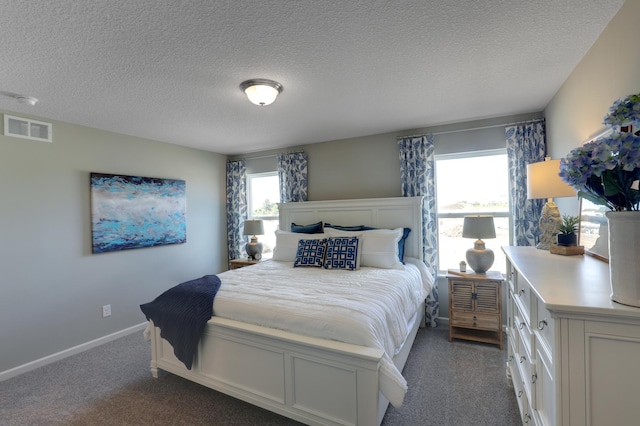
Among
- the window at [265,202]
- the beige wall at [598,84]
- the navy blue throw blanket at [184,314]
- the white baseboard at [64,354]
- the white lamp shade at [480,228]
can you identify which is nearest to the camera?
the beige wall at [598,84]

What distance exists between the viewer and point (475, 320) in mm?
2975

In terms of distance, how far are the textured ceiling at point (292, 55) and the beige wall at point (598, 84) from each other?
0.08m

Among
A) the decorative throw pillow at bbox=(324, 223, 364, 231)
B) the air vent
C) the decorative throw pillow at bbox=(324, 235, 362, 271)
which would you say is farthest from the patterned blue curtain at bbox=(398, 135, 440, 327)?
the air vent

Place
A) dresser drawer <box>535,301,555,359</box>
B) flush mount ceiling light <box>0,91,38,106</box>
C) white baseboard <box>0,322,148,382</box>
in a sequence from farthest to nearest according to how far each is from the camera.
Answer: white baseboard <box>0,322,148,382</box>, flush mount ceiling light <box>0,91,38,106</box>, dresser drawer <box>535,301,555,359</box>

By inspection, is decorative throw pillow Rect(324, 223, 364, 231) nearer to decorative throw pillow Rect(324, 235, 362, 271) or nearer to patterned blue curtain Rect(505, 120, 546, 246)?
decorative throw pillow Rect(324, 235, 362, 271)

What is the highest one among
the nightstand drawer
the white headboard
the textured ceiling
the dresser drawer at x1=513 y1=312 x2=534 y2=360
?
the textured ceiling

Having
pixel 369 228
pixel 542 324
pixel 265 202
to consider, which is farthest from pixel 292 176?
pixel 542 324

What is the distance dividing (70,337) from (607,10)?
4.98 m

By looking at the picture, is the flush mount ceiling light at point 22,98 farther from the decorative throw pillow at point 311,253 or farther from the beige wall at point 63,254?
the decorative throw pillow at point 311,253

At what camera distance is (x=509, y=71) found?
2.17 m

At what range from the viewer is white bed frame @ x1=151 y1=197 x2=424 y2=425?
1621mm

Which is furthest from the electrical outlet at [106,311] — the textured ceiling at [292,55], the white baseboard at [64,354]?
the textured ceiling at [292,55]

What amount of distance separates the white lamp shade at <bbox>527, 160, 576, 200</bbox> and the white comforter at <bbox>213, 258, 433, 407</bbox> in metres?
1.24

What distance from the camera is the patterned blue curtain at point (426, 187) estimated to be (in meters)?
3.46
